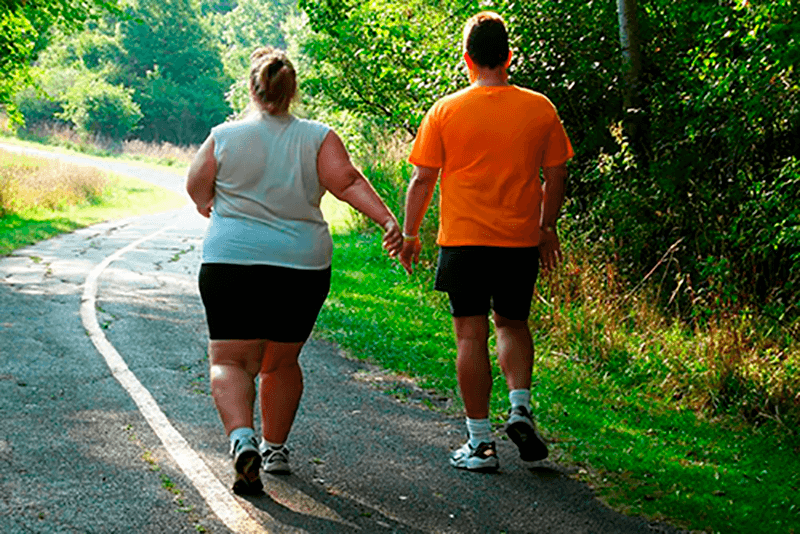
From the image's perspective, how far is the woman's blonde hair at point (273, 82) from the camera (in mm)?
4992

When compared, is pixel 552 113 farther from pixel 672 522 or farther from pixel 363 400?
pixel 363 400

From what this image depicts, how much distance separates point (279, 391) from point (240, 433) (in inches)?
17.9

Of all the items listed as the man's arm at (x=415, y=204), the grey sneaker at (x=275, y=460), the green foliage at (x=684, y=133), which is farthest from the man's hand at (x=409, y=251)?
the green foliage at (x=684, y=133)

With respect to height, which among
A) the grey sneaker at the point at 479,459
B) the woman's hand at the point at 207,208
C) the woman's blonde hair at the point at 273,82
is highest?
the woman's blonde hair at the point at 273,82

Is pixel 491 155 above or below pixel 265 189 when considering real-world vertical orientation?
above

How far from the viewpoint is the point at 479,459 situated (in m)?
5.53

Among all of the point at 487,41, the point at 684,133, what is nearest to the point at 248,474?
the point at 487,41

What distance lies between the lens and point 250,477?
4879 mm

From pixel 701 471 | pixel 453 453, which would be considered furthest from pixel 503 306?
pixel 701 471

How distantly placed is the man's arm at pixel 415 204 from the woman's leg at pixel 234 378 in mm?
960

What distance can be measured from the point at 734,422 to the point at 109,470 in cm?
392

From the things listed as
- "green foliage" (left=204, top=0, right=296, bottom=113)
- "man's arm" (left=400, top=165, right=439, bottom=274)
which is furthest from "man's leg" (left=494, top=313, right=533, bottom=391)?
"green foliage" (left=204, top=0, right=296, bottom=113)

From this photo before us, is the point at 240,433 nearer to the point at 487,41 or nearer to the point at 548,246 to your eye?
the point at 548,246

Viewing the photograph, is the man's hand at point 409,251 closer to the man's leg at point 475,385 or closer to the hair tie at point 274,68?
the man's leg at point 475,385
